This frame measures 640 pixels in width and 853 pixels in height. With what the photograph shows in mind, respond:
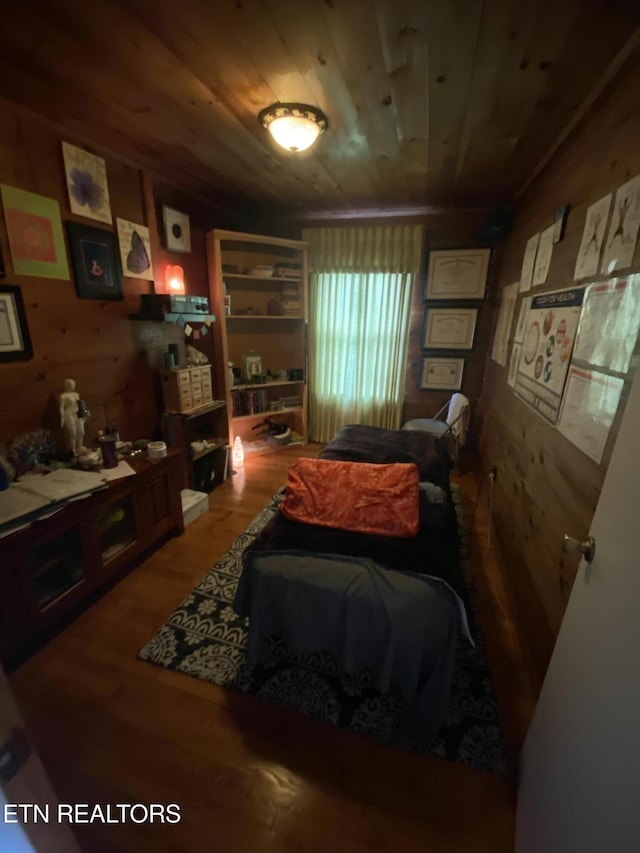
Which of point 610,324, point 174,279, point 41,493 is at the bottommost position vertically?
point 41,493

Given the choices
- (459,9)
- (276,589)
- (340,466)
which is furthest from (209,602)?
(459,9)

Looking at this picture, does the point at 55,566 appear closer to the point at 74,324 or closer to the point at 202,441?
the point at 74,324

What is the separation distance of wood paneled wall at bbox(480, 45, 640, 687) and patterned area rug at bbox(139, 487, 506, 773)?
299mm

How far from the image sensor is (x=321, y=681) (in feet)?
4.75

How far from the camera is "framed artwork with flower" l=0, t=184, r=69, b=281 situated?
1638mm

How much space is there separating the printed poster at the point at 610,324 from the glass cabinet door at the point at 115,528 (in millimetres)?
2286

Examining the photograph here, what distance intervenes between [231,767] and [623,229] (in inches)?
90.0

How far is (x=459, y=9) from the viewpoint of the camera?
109 cm

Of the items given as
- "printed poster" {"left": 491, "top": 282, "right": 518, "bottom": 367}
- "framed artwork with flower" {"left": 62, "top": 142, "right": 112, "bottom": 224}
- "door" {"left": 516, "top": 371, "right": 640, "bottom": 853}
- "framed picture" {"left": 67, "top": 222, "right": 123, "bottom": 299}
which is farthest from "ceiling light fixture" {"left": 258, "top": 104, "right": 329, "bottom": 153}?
"door" {"left": 516, "top": 371, "right": 640, "bottom": 853}

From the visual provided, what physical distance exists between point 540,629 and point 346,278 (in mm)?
3235

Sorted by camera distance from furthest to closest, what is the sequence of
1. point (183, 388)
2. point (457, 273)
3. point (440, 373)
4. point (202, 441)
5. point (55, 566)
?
point (440, 373)
point (457, 273)
point (202, 441)
point (183, 388)
point (55, 566)

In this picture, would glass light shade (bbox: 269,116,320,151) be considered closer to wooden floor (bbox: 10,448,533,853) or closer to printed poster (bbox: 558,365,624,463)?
printed poster (bbox: 558,365,624,463)

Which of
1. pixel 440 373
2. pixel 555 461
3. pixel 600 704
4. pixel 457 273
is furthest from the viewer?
pixel 440 373

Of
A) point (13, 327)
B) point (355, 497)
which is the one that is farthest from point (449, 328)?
point (13, 327)
